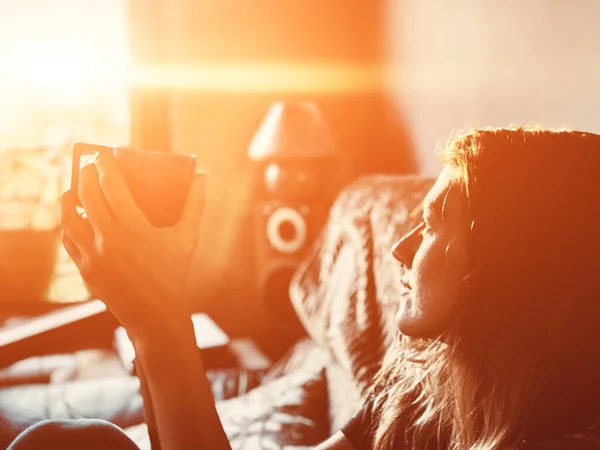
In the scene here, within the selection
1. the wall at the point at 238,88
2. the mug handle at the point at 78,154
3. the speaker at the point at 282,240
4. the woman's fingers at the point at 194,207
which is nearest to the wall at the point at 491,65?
the wall at the point at 238,88

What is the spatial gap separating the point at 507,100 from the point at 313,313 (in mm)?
703

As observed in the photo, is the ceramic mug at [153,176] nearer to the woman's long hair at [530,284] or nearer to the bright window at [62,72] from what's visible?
the woman's long hair at [530,284]

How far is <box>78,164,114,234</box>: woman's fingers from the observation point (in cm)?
61

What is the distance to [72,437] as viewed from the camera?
652 mm

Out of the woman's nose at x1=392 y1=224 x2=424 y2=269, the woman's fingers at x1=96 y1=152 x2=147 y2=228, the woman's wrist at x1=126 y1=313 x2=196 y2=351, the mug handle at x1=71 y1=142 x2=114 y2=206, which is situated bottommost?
the woman's wrist at x1=126 y1=313 x2=196 y2=351

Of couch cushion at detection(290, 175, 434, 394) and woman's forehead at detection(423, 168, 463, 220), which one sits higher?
woman's forehead at detection(423, 168, 463, 220)

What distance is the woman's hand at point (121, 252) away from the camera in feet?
2.00

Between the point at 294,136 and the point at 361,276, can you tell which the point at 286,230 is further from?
the point at 361,276

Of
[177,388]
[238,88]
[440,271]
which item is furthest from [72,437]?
[238,88]

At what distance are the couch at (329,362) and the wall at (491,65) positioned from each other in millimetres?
327

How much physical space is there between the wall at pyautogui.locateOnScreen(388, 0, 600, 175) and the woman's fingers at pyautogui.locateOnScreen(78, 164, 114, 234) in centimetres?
98

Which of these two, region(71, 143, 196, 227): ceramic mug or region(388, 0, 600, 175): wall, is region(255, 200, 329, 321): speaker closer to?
region(388, 0, 600, 175): wall

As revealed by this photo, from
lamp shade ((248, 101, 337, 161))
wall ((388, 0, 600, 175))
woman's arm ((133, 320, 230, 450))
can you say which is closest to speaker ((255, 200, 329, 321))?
lamp shade ((248, 101, 337, 161))

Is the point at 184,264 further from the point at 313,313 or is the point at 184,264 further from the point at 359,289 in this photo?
the point at 313,313
